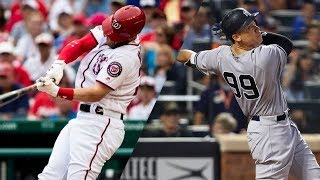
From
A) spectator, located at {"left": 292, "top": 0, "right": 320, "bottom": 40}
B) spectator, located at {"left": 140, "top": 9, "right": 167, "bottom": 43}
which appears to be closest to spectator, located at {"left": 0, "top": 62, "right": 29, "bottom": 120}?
spectator, located at {"left": 140, "top": 9, "right": 167, "bottom": 43}

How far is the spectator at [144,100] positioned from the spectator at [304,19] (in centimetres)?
192

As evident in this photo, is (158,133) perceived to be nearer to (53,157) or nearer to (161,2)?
(53,157)

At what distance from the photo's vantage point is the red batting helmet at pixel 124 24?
645cm

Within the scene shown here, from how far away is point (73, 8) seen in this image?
11.7m

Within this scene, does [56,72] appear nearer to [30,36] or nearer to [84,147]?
[84,147]

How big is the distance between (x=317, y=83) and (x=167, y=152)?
1213 millimetres

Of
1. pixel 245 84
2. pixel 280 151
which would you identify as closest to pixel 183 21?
pixel 245 84

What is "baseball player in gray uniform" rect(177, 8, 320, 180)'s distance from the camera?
6.21 m

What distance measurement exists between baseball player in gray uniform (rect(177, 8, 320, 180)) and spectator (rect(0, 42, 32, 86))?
12.5 ft

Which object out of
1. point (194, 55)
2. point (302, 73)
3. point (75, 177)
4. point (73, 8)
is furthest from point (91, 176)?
Answer: point (73, 8)

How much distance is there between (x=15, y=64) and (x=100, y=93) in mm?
3886

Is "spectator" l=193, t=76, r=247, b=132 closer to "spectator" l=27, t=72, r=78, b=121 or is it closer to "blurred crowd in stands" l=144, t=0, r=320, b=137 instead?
"blurred crowd in stands" l=144, t=0, r=320, b=137

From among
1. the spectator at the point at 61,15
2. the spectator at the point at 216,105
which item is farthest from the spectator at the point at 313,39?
the spectator at the point at 61,15

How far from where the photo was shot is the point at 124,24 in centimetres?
645
